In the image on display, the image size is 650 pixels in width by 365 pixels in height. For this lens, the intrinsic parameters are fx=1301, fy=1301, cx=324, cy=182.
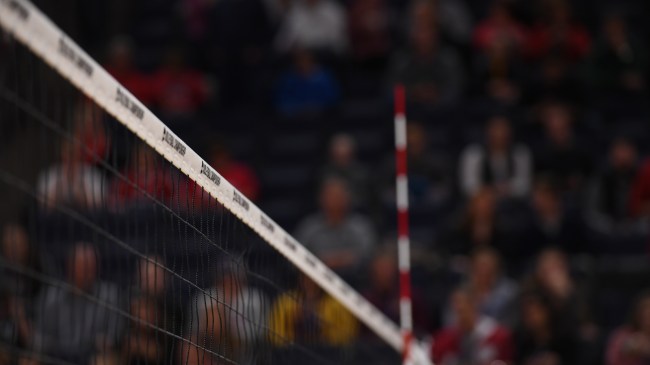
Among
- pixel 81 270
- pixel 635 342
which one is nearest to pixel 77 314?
pixel 81 270

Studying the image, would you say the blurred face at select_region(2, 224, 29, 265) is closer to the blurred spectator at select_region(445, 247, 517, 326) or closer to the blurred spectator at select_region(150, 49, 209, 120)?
the blurred spectator at select_region(445, 247, 517, 326)

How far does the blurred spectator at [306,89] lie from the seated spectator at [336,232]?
253 cm

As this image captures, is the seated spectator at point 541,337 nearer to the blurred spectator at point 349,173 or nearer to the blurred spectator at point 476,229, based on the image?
the blurred spectator at point 476,229

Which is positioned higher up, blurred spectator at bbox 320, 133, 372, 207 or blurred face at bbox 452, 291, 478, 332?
blurred spectator at bbox 320, 133, 372, 207

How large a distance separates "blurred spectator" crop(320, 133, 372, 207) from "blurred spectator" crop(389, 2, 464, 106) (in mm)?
1527

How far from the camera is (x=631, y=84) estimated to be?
14.9 meters

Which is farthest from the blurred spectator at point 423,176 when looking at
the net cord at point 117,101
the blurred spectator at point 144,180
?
the net cord at point 117,101

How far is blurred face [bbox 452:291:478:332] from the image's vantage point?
1083cm

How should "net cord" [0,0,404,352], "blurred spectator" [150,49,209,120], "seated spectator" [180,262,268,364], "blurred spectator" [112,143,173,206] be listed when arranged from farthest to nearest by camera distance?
"blurred spectator" [150,49,209,120], "seated spectator" [180,262,268,364], "blurred spectator" [112,143,173,206], "net cord" [0,0,404,352]

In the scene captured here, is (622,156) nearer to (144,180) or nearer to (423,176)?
(423,176)

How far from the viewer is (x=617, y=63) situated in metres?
14.9

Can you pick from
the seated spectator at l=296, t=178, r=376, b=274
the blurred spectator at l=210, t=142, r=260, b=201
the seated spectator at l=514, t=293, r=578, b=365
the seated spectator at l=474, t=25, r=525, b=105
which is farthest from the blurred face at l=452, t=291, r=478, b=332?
the seated spectator at l=474, t=25, r=525, b=105

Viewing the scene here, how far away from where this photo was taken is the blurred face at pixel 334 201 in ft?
41.5

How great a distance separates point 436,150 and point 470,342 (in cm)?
388
